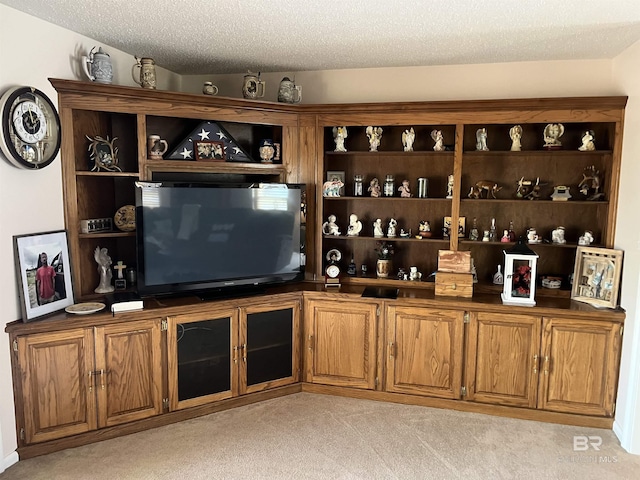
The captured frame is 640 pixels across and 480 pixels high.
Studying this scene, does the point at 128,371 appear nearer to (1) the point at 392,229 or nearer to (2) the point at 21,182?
(2) the point at 21,182

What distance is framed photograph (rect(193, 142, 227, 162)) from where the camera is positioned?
11.3 feet

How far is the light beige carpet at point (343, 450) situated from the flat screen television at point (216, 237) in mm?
947

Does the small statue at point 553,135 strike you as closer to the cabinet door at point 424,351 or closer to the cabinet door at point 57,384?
the cabinet door at point 424,351

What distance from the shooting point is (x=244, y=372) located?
3404 millimetres

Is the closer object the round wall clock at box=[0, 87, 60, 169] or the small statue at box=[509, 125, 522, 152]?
the round wall clock at box=[0, 87, 60, 169]

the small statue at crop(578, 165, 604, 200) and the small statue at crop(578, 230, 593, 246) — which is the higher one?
the small statue at crop(578, 165, 604, 200)

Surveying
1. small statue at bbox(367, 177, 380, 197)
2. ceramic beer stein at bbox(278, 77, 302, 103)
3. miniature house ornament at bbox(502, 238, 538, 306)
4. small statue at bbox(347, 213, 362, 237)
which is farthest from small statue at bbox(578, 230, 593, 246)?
ceramic beer stein at bbox(278, 77, 302, 103)

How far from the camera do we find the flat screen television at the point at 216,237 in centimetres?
313

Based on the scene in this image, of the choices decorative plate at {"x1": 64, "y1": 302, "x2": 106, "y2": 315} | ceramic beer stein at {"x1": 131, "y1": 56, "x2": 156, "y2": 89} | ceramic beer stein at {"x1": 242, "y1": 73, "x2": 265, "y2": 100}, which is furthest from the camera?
ceramic beer stein at {"x1": 242, "y1": 73, "x2": 265, "y2": 100}

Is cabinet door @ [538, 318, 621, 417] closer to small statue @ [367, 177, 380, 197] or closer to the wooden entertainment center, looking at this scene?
the wooden entertainment center

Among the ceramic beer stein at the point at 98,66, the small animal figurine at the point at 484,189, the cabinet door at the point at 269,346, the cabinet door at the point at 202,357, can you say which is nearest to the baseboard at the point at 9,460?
the cabinet door at the point at 202,357

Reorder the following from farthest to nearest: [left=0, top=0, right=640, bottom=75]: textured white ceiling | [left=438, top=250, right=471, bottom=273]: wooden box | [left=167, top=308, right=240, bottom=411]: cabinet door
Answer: [left=438, top=250, right=471, bottom=273]: wooden box → [left=167, top=308, right=240, bottom=411]: cabinet door → [left=0, top=0, right=640, bottom=75]: textured white ceiling

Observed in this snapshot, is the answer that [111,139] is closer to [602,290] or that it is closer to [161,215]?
[161,215]

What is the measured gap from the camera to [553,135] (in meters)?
3.43
